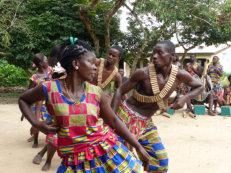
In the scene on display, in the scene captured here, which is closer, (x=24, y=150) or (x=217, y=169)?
(x=217, y=169)

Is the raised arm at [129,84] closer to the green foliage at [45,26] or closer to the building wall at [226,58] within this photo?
the green foliage at [45,26]

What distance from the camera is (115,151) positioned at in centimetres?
201

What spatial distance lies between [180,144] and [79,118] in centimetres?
398

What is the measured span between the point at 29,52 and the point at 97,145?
9.41 m

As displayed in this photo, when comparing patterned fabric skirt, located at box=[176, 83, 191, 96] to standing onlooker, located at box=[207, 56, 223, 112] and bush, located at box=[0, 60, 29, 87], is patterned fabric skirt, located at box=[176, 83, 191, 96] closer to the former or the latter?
standing onlooker, located at box=[207, 56, 223, 112]

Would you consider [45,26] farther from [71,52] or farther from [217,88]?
[71,52]

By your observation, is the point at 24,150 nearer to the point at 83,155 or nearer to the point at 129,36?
the point at 83,155

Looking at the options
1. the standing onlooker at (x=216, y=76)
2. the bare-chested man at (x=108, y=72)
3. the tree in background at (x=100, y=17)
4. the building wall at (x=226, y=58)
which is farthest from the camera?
the building wall at (x=226, y=58)

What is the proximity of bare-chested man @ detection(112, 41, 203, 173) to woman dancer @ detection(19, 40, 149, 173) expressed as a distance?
1.00m

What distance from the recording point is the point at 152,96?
3080 mm

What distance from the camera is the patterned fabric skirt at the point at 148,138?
2.98 meters

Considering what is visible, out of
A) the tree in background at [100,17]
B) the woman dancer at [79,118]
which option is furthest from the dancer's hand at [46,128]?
the tree in background at [100,17]

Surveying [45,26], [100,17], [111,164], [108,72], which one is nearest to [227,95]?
[100,17]

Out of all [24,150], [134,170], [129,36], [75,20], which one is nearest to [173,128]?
[24,150]
